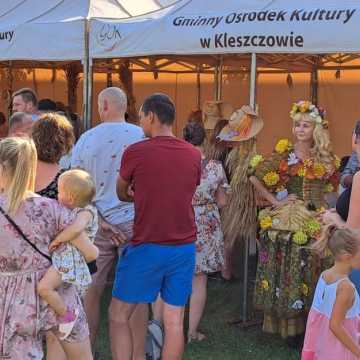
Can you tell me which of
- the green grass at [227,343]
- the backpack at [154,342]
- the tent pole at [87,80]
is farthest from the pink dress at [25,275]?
the tent pole at [87,80]

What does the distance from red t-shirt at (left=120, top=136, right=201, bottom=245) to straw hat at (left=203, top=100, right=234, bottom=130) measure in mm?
2615

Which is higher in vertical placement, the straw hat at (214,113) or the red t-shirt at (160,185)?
the straw hat at (214,113)

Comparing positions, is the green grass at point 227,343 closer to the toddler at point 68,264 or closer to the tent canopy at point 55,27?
the toddler at point 68,264

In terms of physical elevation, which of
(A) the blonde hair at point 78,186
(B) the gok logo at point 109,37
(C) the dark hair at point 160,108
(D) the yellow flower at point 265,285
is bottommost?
(D) the yellow flower at point 265,285

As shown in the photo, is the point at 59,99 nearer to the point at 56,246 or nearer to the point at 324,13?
the point at 324,13

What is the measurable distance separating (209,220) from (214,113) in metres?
1.66

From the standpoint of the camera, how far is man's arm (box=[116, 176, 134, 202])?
4.28 meters

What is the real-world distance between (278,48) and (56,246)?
9.01 feet

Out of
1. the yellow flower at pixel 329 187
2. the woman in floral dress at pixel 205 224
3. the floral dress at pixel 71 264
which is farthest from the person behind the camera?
the woman in floral dress at pixel 205 224

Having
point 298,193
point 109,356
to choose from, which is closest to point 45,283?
point 109,356

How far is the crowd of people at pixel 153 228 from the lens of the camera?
3.33m

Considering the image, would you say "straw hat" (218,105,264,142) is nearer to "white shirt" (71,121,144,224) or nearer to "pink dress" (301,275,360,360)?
"white shirt" (71,121,144,224)

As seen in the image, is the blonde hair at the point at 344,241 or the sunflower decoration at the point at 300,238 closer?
the blonde hair at the point at 344,241

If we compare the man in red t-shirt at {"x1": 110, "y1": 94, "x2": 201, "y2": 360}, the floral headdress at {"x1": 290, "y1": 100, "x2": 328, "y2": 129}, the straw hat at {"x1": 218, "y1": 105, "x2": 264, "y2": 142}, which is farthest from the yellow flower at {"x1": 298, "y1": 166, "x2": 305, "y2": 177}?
the man in red t-shirt at {"x1": 110, "y1": 94, "x2": 201, "y2": 360}
